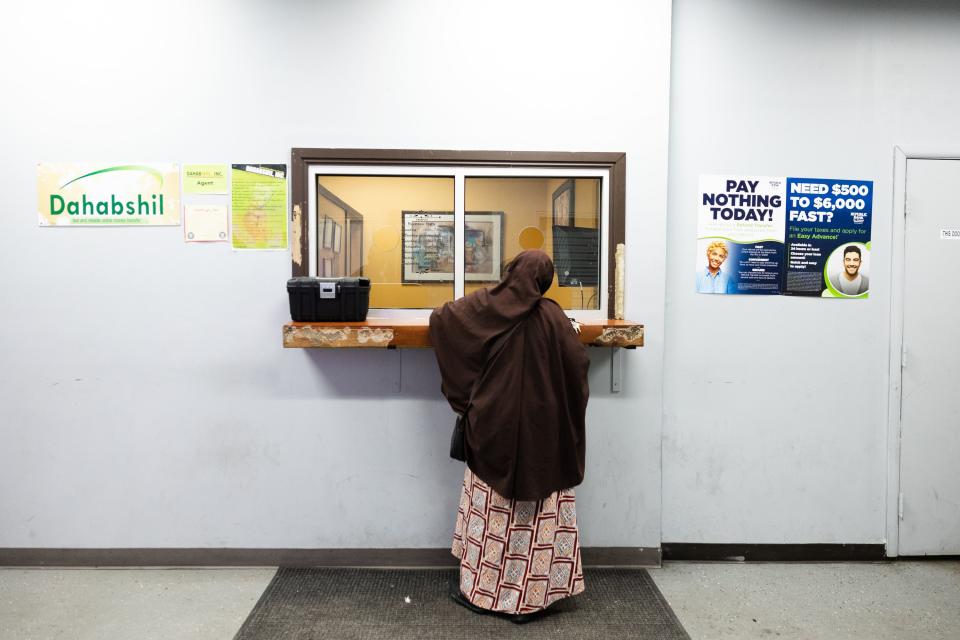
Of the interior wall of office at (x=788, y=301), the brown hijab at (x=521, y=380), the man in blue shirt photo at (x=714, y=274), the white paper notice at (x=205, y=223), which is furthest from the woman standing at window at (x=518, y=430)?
the white paper notice at (x=205, y=223)

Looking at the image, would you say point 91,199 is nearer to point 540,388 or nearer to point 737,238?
point 540,388

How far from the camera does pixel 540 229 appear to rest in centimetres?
277

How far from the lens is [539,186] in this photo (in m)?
2.77

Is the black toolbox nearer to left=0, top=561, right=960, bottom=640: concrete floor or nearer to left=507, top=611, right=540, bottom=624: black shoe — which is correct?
left=0, top=561, right=960, bottom=640: concrete floor

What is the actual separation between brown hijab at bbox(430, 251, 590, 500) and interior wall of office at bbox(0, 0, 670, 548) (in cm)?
51

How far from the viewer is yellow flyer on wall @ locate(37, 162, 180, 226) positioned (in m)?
2.69

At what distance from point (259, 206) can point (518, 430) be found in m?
1.62

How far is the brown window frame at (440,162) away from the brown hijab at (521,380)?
0.67 meters

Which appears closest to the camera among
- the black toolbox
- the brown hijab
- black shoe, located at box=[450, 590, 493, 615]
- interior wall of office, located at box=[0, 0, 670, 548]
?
the brown hijab

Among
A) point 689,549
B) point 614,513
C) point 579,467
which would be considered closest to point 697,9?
point 579,467

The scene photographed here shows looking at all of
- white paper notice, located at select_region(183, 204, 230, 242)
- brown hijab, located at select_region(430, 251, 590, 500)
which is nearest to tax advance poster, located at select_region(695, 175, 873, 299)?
brown hijab, located at select_region(430, 251, 590, 500)

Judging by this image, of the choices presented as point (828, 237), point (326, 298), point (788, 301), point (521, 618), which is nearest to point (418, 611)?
point (521, 618)

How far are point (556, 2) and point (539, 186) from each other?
852 millimetres

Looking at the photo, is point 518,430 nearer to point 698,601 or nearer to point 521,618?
point 521,618
